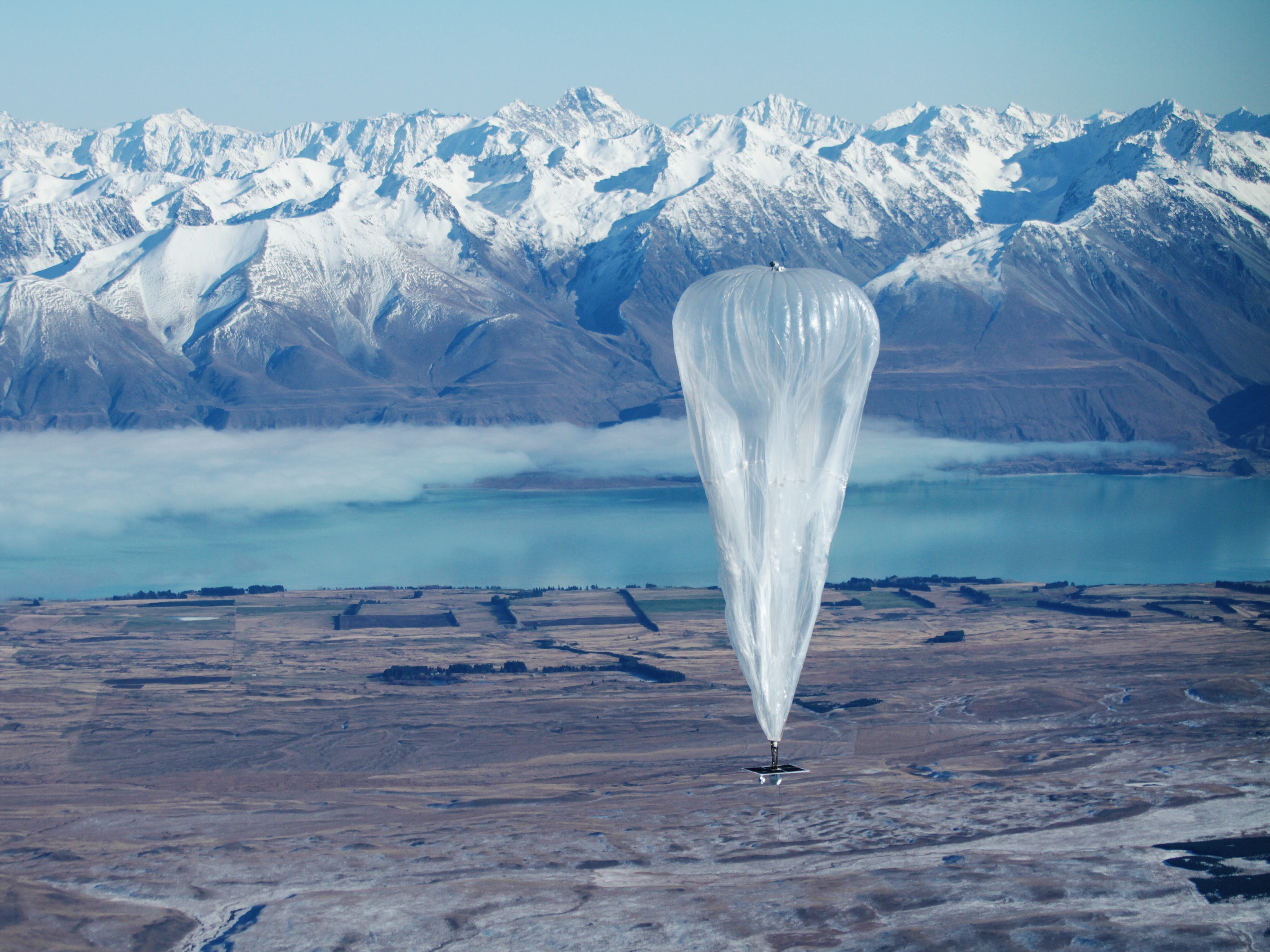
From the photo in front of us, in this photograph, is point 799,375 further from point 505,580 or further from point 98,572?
point 98,572

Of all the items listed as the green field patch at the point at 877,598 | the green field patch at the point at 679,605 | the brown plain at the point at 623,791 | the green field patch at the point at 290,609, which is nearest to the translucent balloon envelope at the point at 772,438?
the brown plain at the point at 623,791

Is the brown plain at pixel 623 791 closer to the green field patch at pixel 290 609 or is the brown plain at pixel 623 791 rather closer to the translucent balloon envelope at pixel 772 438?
the green field patch at pixel 290 609

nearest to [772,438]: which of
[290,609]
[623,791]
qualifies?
[623,791]

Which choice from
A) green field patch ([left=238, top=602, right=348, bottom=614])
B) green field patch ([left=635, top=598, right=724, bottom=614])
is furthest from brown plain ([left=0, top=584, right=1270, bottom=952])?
green field patch ([left=238, top=602, right=348, bottom=614])

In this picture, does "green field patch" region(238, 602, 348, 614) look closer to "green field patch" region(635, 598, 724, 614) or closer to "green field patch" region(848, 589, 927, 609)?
"green field patch" region(635, 598, 724, 614)

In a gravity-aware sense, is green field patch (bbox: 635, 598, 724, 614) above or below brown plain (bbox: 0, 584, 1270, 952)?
below

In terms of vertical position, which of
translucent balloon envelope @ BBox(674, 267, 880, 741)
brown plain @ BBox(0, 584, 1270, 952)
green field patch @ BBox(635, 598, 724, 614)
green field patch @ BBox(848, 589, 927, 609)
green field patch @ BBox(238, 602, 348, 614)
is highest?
translucent balloon envelope @ BBox(674, 267, 880, 741)

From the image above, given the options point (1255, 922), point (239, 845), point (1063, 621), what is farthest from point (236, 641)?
point (1255, 922)

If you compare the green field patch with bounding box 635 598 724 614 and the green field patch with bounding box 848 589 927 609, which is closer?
the green field patch with bounding box 635 598 724 614

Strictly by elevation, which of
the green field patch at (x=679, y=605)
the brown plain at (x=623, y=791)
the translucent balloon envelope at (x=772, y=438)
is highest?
the translucent balloon envelope at (x=772, y=438)
